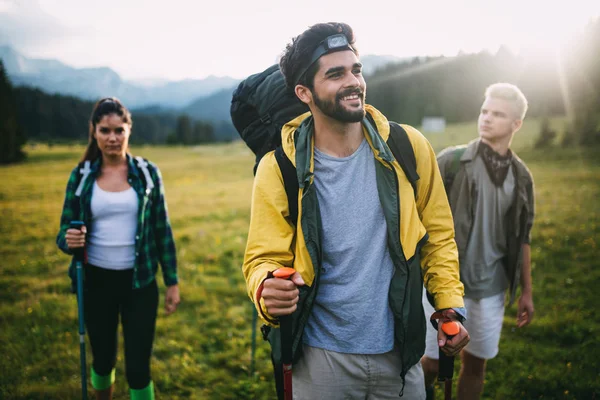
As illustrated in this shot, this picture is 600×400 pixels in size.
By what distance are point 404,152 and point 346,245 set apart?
71 centimetres

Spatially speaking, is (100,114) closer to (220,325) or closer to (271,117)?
(271,117)

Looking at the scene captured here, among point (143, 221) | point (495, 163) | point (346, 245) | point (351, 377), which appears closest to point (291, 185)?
point (346, 245)

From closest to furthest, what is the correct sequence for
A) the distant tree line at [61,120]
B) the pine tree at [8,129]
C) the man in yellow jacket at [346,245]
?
1. the man in yellow jacket at [346,245]
2. the pine tree at [8,129]
3. the distant tree line at [61,120]

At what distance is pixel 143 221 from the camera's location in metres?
4.12

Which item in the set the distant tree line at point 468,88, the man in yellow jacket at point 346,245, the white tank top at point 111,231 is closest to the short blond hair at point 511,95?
the man in yellow jacket at point 346,245

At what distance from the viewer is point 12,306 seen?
7801 millimetres

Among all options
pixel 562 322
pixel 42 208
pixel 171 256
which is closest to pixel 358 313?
pixel 171 256

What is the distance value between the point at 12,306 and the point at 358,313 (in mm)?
8237

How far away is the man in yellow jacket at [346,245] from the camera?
2408 millimetres

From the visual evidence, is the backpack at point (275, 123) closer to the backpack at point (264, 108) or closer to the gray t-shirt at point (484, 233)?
the backpack at point (264, 108)

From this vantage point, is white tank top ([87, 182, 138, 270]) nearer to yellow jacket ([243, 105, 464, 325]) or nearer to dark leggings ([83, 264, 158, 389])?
dark leggings ([83, 264, 158, 389])

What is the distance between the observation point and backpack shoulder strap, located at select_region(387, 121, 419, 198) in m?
2.48

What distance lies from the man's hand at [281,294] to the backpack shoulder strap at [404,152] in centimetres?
98

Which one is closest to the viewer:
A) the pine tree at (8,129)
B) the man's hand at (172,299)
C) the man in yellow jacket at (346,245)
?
the man in yellow jacket at (346,245)
